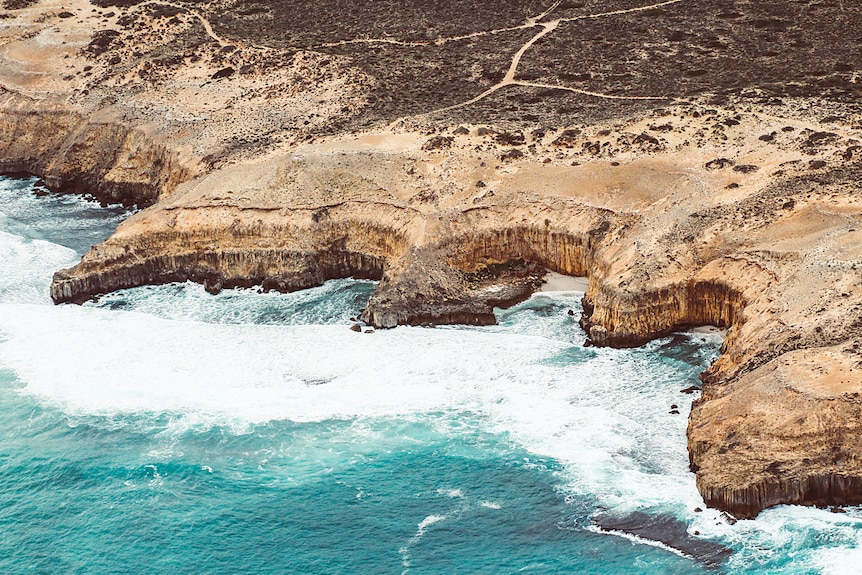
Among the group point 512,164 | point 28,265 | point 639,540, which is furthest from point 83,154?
point 639,540

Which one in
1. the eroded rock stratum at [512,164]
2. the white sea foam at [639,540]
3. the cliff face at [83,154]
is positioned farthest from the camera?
the cliff face at [83,154]

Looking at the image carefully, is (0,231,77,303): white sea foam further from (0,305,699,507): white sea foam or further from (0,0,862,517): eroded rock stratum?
(0,305,699,507): white sea foam

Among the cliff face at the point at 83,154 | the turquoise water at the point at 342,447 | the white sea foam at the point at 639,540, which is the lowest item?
the white sea foam at the point at 639,540

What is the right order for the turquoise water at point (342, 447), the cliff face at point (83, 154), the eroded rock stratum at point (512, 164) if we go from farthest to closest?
the cliff face at point (83, 154) → the eroded rock stratum at point (512, 164) → the turquoise water at point (342, 447)

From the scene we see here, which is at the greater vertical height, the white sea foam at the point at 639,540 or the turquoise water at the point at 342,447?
the turquoise water at the point at 342,447

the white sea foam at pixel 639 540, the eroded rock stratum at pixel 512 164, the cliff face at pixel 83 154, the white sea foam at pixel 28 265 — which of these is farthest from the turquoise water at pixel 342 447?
the cliff face at pixel 83 154

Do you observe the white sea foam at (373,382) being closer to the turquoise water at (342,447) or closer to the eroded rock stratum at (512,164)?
the turquoise water at (342,447)

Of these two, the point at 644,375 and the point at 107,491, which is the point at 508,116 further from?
the point at 107,491
